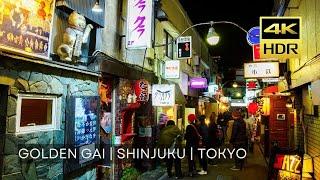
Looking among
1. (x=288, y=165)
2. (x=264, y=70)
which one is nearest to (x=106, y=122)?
(x=288, y=165)

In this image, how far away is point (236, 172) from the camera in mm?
15359

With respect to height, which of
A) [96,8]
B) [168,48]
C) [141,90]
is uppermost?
[168,48]

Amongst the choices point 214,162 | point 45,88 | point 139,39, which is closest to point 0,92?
point 45,88

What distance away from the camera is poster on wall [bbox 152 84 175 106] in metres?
15.3

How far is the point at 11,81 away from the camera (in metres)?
6.74

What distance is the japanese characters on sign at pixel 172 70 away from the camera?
18828 mm

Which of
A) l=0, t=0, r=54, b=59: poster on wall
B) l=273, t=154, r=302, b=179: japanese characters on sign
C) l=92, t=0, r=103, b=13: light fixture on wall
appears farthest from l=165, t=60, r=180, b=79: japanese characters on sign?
l=0, t=0, r=54, b=59: poster on wall

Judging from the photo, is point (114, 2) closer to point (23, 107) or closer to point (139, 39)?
point (139, 39)

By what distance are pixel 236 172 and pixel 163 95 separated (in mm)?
5024

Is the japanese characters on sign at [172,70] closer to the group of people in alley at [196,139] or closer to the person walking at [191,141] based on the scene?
the group of people in alley at [196,139]

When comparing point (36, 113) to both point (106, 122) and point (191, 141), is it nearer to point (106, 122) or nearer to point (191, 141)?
point (106, 122)

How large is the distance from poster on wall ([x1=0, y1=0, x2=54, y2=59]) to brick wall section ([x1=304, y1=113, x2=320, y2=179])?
8542 mm

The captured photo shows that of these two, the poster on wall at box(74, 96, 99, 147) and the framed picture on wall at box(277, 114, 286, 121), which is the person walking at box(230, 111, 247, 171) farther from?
the poster on wall at box(74, 96, 99, 147)

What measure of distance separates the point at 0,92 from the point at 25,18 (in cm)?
162
